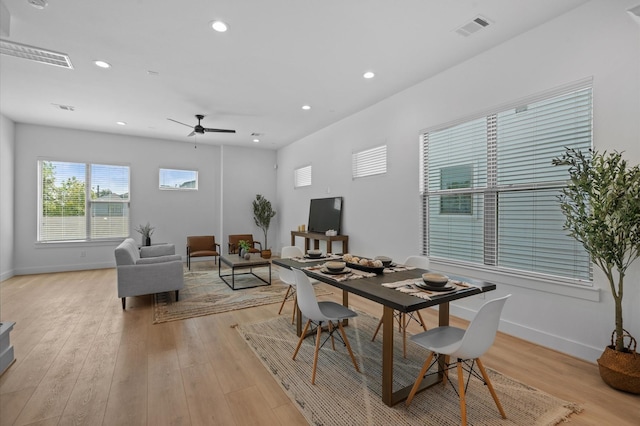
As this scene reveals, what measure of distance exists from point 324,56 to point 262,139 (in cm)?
428

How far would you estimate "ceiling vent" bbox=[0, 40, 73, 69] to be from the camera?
125 inches

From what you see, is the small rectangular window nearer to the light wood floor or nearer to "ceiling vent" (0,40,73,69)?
"ceiling vent" (0,40,73,69)

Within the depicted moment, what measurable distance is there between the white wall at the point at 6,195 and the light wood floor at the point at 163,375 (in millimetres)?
2651

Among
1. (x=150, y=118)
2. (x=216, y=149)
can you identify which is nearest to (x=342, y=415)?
(x=150, y=118)

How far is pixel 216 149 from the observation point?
8102 mm

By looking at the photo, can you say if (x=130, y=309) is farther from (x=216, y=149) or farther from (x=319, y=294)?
(x=216, y=149)

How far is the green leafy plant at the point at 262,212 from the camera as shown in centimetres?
816

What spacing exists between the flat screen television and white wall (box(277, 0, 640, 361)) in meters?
0.65

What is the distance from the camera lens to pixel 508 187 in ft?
10.5

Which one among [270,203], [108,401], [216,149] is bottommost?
[108,401]

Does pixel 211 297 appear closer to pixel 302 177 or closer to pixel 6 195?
pixel 302 177

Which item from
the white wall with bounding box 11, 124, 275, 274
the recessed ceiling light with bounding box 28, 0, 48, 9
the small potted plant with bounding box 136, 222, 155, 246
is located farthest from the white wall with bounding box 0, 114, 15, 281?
the recessed ceiling light with bounding box 28, 0, 48, 9

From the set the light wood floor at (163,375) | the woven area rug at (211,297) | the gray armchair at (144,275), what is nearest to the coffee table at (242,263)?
the woven area rug at (211,297)

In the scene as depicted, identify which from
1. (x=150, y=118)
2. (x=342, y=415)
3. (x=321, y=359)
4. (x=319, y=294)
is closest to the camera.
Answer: (x=342, y=415)
